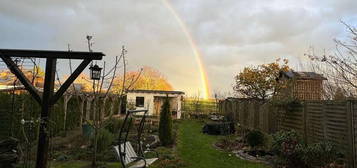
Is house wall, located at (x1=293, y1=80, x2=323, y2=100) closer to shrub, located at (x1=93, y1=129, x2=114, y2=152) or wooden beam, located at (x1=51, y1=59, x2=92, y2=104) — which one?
shrub, located at (x1=93, y1=129, x2=114, y2=152)

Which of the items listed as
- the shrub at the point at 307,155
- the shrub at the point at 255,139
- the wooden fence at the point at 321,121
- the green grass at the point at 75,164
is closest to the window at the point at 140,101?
the wooden fence at the point at 321,121

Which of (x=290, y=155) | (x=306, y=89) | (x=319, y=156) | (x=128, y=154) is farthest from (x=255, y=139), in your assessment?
(x=306, y=89)

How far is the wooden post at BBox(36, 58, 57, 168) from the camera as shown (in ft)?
14.2

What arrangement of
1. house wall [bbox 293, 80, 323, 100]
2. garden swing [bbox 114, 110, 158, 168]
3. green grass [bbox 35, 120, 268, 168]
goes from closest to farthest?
garden swing [bbox 114, 110, 158, 168], green grass [bbox 35, 120, 268, 168], house wall [bbox 293, 80, 323, 100]

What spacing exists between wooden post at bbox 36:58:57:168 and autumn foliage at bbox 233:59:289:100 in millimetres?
20370

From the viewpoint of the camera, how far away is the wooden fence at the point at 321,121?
229 inches

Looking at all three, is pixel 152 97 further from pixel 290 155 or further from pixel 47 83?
pixel 47 83

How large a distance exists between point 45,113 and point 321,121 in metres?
5.99

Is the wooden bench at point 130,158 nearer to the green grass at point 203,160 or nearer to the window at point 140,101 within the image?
the green grass at point 203,160

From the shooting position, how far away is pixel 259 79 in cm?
2381

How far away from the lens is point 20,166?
5957 millimetres

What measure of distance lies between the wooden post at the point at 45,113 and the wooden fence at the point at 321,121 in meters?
5.51

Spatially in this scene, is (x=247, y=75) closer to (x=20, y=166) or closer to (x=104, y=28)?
(x=104, y=28)

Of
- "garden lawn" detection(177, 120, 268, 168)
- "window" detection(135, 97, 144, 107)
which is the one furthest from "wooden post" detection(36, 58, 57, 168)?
"window" detection(135, 97, 144, 107)
